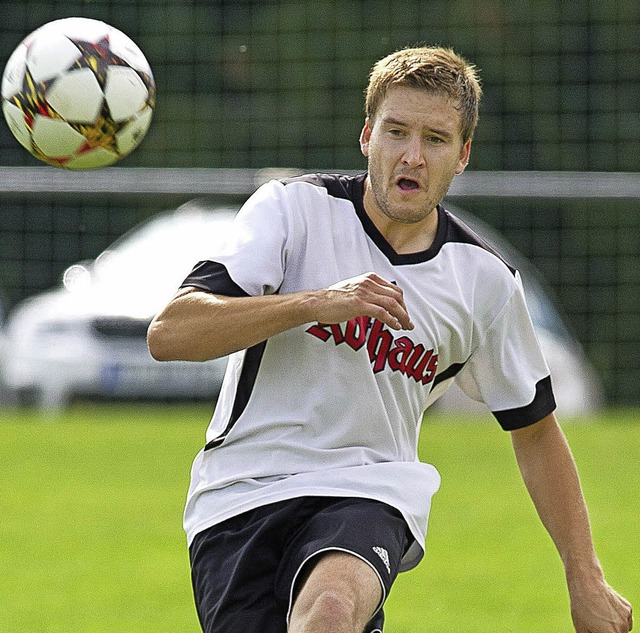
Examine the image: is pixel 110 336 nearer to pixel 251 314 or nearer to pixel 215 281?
pixel 215 281

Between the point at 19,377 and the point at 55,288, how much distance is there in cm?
225

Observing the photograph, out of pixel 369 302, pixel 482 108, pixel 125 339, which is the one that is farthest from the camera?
pixel 482 108

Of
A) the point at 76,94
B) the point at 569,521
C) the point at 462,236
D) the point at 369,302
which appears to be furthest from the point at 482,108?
the point at 369,302

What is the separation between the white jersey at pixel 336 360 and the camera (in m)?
3.56

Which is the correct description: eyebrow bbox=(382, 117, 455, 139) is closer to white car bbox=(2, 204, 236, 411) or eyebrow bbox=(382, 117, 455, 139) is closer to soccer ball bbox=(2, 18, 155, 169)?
soccer ball bbox=(2, 18, 155, 169)

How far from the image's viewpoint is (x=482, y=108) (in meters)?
16.5

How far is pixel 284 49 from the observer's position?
1728 centimetres

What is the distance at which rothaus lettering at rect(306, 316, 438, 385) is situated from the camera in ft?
11.9

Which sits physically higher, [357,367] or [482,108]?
[482,108]

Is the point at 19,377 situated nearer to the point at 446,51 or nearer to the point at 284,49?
the point at 284,49

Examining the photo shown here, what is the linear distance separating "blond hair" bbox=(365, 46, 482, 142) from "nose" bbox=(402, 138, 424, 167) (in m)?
0.14

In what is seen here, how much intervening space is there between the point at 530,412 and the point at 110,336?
8023 millimetres

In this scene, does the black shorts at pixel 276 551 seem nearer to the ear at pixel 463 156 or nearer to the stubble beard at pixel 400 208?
the stubble beard at pixel 400 208

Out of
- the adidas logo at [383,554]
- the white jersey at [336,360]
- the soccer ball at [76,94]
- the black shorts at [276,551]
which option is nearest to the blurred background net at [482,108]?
the soccer ball at [76,94]
